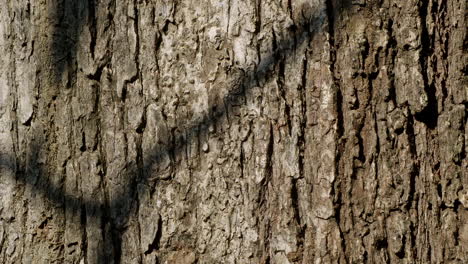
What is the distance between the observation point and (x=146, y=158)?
5.78 feet

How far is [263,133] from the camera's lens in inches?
66.6

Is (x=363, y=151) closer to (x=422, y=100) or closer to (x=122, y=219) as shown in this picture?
(x=422, y=100)

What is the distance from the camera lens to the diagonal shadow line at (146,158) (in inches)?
66.6

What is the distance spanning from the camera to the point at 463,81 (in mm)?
1708

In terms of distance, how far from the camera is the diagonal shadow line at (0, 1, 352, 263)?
5.55ft

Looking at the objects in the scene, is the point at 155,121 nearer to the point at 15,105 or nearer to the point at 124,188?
the point at 124,188

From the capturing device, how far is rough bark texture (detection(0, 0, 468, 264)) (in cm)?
168

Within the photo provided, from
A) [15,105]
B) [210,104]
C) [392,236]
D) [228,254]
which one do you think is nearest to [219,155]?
[210,104]

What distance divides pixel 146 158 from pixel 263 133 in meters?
0.32

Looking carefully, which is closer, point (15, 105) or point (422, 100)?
point (422, 100)

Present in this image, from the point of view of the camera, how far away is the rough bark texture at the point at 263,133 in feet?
5.50

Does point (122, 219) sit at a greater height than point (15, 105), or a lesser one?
lesser

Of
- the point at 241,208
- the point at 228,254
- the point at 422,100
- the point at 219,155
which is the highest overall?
the point at 422,100

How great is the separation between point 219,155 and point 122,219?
31 cm
